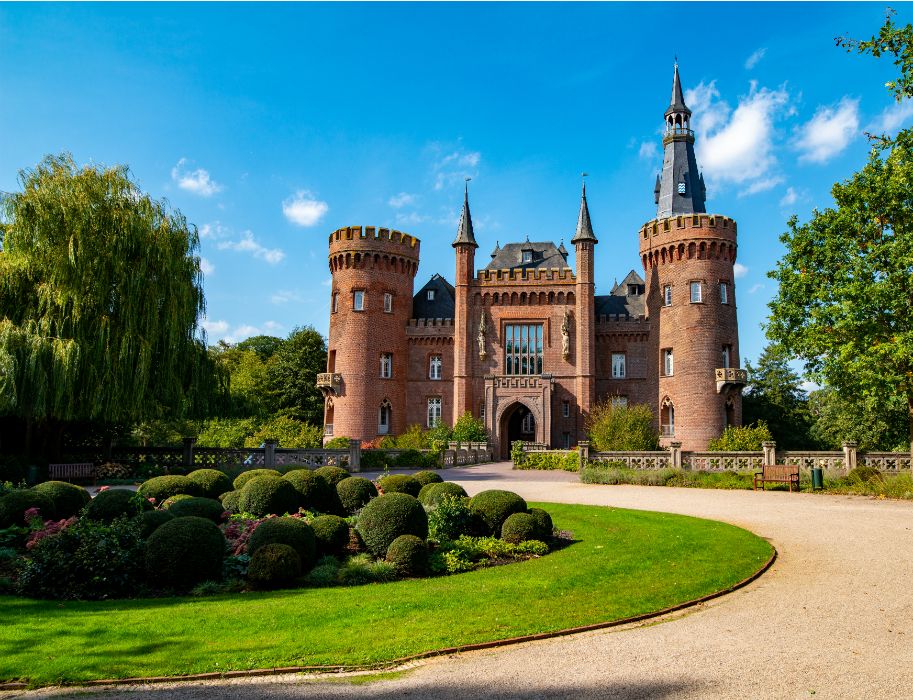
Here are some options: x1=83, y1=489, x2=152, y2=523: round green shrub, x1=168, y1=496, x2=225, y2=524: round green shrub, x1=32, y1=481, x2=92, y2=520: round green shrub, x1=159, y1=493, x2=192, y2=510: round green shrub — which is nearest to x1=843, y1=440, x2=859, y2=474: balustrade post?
x1=168, y1=496, x2=225, y2=524: round green shrub

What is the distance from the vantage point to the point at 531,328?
46.7 m

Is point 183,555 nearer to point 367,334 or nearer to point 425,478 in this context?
point 425,478

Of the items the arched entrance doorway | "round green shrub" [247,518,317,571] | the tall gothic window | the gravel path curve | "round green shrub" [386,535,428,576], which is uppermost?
the tall gothic window

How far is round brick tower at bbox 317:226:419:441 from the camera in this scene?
45125 mm

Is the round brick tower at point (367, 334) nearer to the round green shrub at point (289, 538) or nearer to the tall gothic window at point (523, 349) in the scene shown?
the tall gothic window at point (523, 349)

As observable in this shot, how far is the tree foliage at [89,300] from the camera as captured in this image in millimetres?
21719

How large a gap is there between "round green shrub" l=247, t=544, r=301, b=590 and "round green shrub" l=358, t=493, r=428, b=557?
1823 millimetres

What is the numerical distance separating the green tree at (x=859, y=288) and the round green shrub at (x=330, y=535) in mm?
16869

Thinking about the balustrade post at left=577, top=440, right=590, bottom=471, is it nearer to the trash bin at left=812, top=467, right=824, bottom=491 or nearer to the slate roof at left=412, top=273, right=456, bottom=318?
the trash bin at left=812, top=467, right=824, bottom=491

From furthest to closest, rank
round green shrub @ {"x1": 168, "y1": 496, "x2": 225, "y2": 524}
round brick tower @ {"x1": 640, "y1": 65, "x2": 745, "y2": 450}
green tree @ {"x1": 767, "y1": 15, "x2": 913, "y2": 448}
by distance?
round brick tower @ {"x1": 640, "y1": 65, "x2": 745, "y2": 450} → green tree @ {"x1": 767, "y1": 15, "x2": 913, "y2": 448} → round green shrub @ {"x1": 168, "y1": 496, "x2": 225, "y2": 524}

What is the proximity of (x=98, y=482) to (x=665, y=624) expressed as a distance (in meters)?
21.7

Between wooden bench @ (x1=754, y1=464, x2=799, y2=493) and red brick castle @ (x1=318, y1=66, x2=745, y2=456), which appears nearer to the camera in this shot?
wooden bench @ (x1=754, y1=464, x2=799, y2=493)

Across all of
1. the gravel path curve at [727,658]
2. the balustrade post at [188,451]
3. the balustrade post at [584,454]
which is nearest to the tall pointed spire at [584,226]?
the balustrade post at [584,454]

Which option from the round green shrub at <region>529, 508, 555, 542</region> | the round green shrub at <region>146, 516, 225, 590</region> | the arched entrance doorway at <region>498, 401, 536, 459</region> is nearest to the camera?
the round green shrub at <region>146, 516, 225, 590</region>
